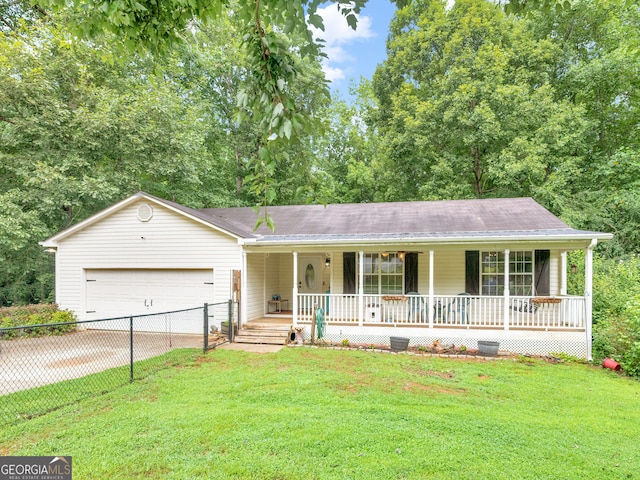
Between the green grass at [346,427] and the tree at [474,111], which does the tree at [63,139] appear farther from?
the tree at [474,111]

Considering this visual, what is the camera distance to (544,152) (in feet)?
48.2

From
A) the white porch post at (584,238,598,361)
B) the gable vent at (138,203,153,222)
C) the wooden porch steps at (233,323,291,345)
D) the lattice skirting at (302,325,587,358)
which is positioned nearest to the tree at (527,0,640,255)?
the white porch post at (584,238,598,361)

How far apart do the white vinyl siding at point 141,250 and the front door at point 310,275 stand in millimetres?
2786

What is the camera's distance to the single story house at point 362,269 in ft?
28.5

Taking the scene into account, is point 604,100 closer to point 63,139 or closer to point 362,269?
point 362,269

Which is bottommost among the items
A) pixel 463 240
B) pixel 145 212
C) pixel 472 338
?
pixel 472 338

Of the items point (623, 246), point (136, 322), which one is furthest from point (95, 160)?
point (623, 246)

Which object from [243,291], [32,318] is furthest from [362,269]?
[32,318]

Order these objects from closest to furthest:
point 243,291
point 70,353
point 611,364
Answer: point 611,364
point 70,353
point 243,291

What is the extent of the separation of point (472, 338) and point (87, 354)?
30.3ft

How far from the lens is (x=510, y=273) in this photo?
10.0m

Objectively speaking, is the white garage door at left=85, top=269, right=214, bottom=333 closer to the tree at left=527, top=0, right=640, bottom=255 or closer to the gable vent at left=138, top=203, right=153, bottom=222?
the gable vent at left=138, top=203, right=153, bottom=222

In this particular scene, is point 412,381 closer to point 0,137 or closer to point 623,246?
point 623,246

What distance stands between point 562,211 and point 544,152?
8.71ft
